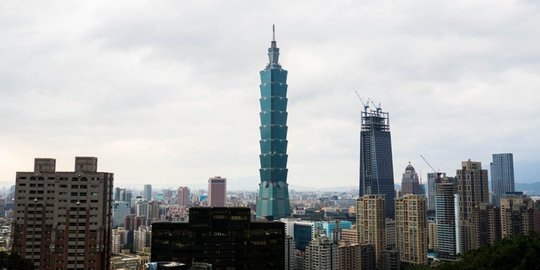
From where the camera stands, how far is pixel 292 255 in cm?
8844

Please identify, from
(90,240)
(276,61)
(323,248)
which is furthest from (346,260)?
(276,61)

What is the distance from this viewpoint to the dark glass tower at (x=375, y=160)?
184 m

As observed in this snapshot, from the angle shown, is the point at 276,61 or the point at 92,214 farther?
the point at 276,61

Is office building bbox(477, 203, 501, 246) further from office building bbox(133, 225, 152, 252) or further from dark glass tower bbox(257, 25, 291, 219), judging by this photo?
office building bbox(133, 225, 152, 252)

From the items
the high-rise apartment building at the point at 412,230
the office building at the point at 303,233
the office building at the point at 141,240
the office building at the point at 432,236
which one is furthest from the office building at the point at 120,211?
the office building at the point at 432,236

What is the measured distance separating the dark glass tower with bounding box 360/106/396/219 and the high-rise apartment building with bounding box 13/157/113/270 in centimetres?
14526

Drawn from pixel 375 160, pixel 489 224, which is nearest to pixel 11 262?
pixel 489 224

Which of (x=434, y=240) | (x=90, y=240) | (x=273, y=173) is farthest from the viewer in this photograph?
(x=273, y=173)

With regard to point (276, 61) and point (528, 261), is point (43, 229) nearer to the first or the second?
point (528, 261)

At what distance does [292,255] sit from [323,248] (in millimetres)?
8490

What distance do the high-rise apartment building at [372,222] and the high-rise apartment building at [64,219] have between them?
64.5 metres

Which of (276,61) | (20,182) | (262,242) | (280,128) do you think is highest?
(276,61)

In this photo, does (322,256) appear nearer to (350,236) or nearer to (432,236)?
(350,236)

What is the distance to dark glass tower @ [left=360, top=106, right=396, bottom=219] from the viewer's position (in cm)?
18438
